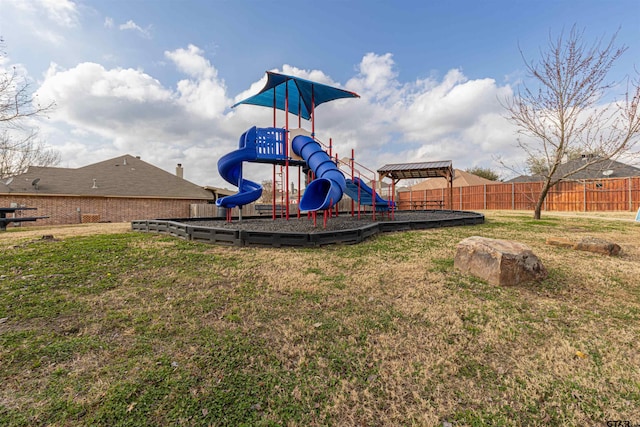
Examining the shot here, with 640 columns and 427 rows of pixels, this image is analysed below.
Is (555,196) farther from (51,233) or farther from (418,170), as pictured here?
(51,233)

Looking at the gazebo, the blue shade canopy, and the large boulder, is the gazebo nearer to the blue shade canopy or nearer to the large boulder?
the blue shade canopy

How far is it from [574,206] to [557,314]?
23492 mm

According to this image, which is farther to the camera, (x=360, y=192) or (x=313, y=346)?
(x=360, y=192)

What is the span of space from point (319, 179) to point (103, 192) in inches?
728

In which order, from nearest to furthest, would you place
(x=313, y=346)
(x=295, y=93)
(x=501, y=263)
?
1. (x=313, y=346)
2. (x=501, y=263)
3. (x=295, y=93)

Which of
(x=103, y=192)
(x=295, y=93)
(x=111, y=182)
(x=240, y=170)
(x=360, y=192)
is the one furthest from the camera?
(x=111, y=182)

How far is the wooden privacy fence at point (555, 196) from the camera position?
17.3 m

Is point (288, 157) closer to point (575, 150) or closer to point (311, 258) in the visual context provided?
point (311, 258)

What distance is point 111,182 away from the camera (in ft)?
63.3

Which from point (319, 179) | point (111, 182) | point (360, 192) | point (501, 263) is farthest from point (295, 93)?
point (111, 182)

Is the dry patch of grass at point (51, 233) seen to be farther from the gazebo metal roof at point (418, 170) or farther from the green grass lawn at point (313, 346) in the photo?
the gazebo metal roof at point (418, 170)

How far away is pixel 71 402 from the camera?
167 centimetres

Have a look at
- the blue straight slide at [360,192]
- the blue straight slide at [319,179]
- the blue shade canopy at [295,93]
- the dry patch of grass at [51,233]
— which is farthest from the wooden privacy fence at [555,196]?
the dry patch of grass at [51,233]

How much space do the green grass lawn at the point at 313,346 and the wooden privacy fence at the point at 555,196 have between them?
13927 millimetres
